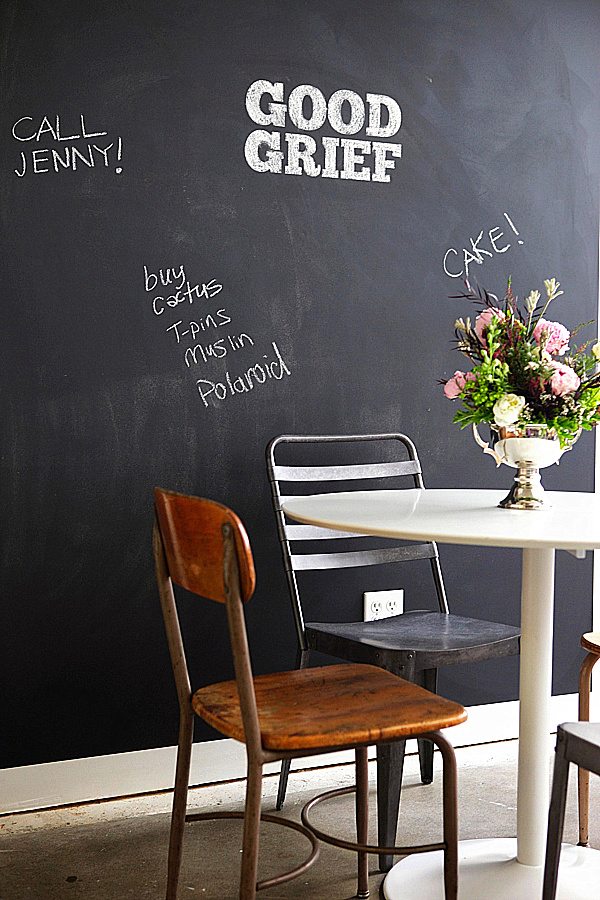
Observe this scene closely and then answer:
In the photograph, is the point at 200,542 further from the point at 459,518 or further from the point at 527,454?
the point at 527,454

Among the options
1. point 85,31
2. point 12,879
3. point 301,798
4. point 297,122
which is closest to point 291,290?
point 297,122

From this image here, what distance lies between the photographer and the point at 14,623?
2.50 meters

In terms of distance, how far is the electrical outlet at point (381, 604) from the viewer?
2.91 m

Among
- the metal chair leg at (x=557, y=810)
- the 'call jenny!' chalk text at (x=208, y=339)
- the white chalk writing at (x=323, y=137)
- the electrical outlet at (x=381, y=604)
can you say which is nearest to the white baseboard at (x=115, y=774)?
the electrical outlet at (x=381, y=604)

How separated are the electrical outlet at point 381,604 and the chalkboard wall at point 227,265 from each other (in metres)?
0.05

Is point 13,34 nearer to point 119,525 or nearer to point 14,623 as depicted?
point 119,525

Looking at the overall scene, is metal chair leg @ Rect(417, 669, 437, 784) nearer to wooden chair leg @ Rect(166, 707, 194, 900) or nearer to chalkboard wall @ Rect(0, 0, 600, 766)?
chalkboard wall @ Rect(0, 0, 600, 766)

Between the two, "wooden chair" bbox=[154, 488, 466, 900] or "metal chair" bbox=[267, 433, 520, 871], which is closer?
"wooden chair" bbox=[154, 488, 466, 900]

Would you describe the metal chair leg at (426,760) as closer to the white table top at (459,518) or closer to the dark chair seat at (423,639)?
the dark chair seat at (423,639)

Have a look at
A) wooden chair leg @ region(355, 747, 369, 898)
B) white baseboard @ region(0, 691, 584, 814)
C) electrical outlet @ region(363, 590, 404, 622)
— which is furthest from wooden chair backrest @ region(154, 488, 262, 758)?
electrical outlet @ region(363, 590, 404, 622)

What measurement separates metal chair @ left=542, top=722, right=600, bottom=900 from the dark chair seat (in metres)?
0.64

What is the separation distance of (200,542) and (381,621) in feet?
3.56

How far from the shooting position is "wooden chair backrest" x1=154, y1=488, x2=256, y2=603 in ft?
4.91

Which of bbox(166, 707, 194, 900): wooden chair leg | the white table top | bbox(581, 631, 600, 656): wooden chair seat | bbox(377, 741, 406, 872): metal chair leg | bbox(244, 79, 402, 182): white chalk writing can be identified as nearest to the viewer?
the white table top
